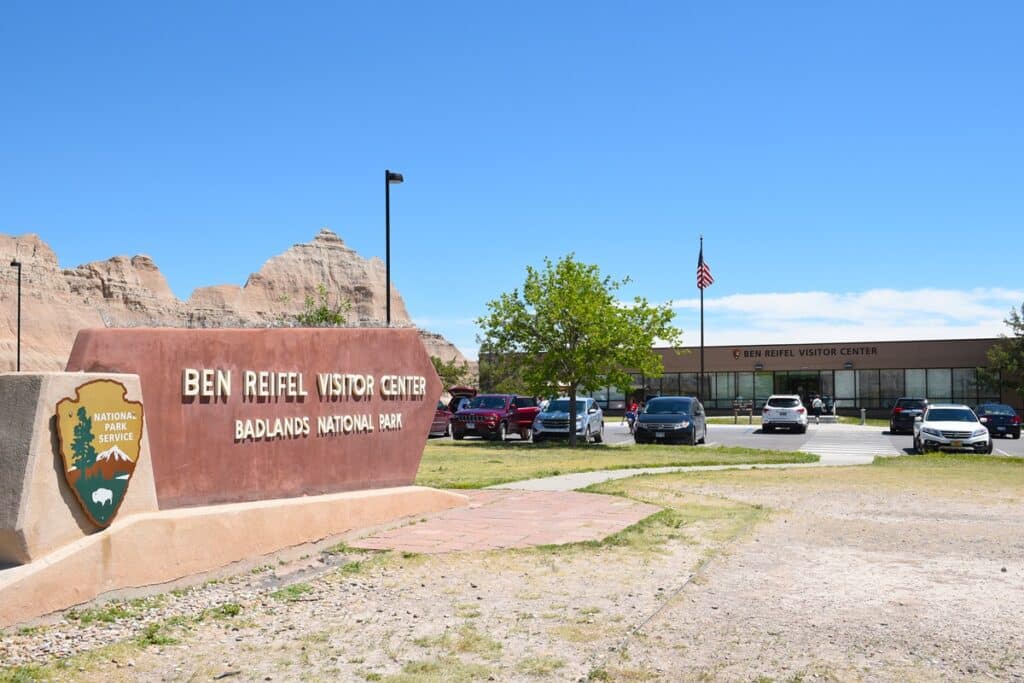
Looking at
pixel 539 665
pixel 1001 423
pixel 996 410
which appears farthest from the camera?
pixel 996 410

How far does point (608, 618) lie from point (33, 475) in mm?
4003

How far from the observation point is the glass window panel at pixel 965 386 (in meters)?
56.7

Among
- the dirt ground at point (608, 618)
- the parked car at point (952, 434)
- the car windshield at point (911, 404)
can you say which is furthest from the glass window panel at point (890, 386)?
the dirt ground at point (608, 618)

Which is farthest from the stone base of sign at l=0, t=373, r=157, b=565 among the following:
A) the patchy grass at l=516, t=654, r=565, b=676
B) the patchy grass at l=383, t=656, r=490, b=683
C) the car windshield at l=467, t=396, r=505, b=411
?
the car windshield at l=467, t=396, r=505, b=411

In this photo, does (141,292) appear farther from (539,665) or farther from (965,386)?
(539,665)

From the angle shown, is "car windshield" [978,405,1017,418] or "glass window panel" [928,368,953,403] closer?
"car windshield" [978,405,1017,418]

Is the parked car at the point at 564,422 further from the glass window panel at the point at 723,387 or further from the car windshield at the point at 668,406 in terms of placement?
the glass window panel at the point at 723,387

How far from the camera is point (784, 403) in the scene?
1484 inches

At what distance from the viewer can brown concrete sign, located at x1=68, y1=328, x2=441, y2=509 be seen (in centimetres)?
781

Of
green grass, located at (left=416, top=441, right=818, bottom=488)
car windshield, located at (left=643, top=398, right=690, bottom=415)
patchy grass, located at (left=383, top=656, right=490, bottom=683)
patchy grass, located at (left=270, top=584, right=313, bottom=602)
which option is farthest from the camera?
car windshield, located at (left=643, top=398, right=690, bottom=415)

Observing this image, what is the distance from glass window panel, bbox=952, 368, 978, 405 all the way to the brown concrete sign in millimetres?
53648

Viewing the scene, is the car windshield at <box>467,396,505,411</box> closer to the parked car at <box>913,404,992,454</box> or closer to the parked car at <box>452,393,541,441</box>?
the parked car at <box>452,393,541,441</box>

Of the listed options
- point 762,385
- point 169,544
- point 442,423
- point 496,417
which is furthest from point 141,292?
point 169,544

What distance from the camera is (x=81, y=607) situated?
21.3ft
